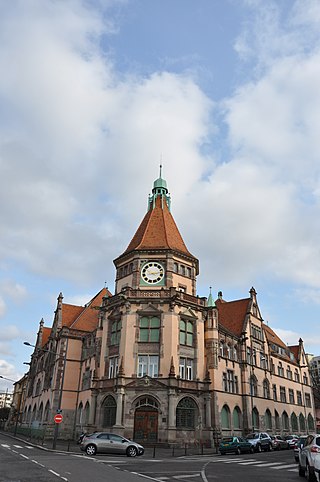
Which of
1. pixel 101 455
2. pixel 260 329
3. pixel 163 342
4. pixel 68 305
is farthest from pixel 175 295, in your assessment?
pixel 68 305

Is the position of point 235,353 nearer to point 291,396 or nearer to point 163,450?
point 163,450

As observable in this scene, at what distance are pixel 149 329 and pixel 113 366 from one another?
4901 millimetres

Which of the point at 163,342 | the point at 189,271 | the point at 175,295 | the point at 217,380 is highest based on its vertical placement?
the point at 189,271

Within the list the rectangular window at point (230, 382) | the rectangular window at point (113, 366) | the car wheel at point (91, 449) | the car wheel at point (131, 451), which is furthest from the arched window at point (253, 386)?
the car wheel at point (91, 449)

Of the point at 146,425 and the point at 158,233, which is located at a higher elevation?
the point at 158,233

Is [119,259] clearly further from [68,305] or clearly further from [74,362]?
[68,305]

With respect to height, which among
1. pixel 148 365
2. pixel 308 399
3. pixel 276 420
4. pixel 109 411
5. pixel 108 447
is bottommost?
pixel 108 447

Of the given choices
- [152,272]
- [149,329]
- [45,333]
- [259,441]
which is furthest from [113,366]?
[45,333]

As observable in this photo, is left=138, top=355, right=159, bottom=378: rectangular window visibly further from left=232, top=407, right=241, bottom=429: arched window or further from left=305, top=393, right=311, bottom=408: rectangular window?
left=305, top=393, right=311, bottom=408: rectangular window

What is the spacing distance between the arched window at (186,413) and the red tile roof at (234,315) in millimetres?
14255

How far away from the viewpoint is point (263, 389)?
172ft

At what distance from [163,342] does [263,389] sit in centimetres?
2044

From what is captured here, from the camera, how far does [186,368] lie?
39.8 metres

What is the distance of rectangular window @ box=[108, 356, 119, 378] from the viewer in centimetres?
3940
